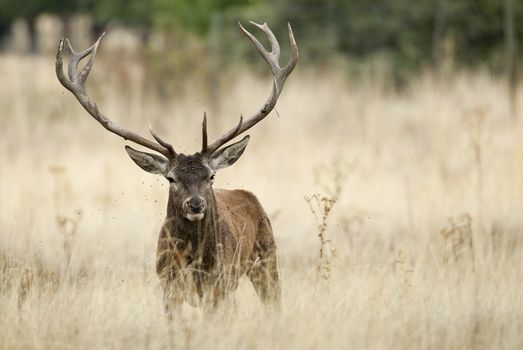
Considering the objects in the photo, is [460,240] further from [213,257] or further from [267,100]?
[213,257]

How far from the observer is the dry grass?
5.65m

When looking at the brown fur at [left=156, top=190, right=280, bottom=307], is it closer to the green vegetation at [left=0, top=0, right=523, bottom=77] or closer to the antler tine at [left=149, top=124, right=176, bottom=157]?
the antler tine at [left=149, top=124, right=176, bottom=157]

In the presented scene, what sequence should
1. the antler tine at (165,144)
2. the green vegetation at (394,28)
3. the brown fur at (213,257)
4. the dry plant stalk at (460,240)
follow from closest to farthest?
the brown fur at (213,257) → the antler tine at (165,144) → the dry plant stalk at (460,240) → the green vegetation at (394,28)

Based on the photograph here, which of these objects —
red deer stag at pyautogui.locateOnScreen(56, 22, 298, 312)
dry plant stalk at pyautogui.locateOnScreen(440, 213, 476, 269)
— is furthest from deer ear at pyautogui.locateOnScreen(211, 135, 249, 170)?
dry plant stalk at pyautogui.locateOnScreen(440, 213, 476, 269)

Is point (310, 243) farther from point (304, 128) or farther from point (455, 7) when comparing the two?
point (455, 7)

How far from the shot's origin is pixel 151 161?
6820 mm

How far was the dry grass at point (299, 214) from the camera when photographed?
5652 millimetres

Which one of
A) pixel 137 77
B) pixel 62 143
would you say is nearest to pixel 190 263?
pixel 62 143

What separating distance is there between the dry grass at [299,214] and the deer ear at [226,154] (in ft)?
2.80

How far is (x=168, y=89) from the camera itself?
15695 millimetres

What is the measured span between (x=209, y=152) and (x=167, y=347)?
5.83ft

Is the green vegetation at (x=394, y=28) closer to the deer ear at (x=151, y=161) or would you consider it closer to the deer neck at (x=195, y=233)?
the deer ear at (x=151, y=161)

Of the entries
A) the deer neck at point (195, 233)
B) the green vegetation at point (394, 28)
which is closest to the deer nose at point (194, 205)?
the deer neck at point (195, 233)

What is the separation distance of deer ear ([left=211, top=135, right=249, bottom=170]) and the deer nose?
57 cm
